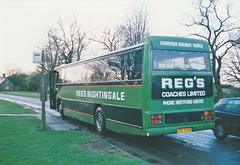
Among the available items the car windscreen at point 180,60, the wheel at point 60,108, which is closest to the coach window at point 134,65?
the car windscreen at point 180,60

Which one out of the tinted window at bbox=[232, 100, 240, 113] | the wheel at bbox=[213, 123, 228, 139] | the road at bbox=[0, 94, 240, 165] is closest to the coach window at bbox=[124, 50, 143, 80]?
the road at bbox=[0, 94, 240, 165]

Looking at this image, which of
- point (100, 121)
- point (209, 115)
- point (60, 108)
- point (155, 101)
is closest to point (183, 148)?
point (209, 115)

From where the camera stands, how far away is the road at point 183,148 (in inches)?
245

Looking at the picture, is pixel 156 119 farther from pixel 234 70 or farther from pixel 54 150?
pixel 234 70

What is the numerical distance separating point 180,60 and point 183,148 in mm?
2735

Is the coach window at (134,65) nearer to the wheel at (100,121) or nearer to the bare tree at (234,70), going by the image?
the wheel at (100,121)

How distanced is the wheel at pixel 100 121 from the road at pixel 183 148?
330 mm

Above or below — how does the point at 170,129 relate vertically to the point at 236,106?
below

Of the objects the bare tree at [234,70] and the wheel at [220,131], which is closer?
the wheel at [220,131]

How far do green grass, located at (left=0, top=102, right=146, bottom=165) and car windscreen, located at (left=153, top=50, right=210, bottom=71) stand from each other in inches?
110

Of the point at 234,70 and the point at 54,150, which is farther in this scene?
the point at 234,70

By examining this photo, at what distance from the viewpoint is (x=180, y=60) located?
7.26 m

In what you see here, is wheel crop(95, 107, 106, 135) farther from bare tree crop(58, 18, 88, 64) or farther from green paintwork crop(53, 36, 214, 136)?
bare tree crop(58, 18, 88, 64)

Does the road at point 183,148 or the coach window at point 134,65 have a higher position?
the coach window at point 134,65
